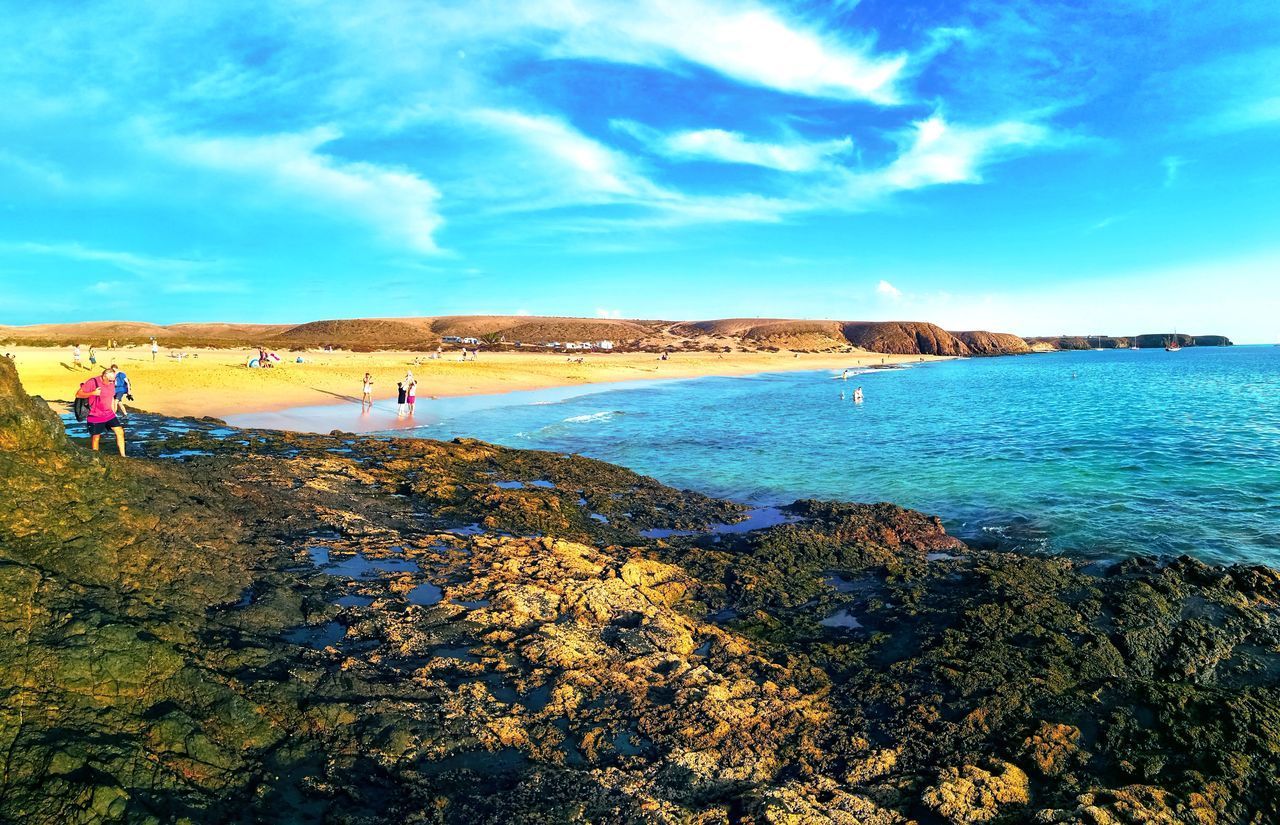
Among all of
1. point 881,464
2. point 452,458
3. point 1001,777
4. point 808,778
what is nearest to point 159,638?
point 808,778

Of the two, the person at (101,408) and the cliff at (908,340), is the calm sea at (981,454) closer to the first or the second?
the person at (101,408)

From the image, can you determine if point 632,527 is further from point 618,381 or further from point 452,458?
point 618,381

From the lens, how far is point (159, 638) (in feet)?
18.3

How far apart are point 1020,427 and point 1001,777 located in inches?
1221

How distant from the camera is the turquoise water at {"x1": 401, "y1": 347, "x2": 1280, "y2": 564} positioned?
14391 millimetres

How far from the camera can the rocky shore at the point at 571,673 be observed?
4.55 meters

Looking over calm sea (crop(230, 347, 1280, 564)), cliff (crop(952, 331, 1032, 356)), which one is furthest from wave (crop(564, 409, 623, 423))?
cliff (crop(952, 331, 1032, 356))

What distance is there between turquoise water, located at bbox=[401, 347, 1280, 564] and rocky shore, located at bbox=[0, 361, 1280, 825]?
4.06 meters

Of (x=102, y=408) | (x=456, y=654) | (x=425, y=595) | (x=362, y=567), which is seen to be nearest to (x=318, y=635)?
(x=425, y=595)

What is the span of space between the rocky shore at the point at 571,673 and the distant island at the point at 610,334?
4085 inches

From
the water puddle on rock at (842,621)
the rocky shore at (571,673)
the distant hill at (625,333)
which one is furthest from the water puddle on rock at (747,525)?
the distant hill at (625,333)

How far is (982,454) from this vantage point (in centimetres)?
2362

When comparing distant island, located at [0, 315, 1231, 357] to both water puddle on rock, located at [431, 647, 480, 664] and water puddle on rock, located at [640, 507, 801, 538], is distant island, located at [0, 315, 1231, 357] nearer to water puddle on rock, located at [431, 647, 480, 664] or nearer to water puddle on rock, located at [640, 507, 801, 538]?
water puddle on rock, located at [640, 507, 801, 538]

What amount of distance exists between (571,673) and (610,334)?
13966cm
